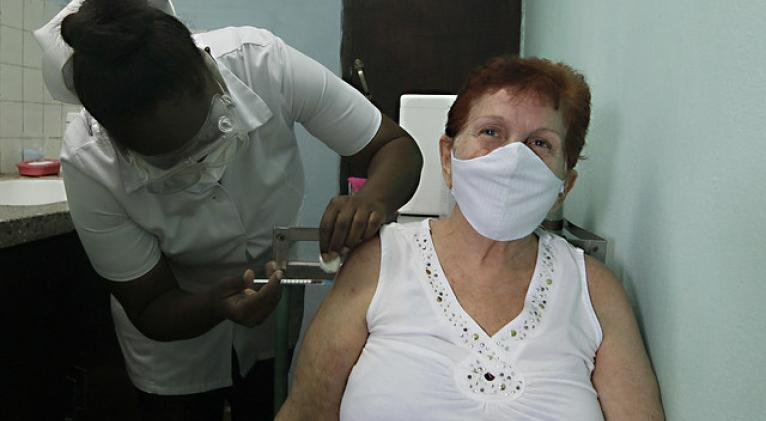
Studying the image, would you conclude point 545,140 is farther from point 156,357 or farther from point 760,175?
point 156,357

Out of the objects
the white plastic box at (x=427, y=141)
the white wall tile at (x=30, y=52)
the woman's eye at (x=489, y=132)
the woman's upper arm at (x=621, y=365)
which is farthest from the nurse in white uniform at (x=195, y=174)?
the white wall tile at (x=30, y=52)

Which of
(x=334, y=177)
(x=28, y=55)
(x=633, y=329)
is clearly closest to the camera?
(x=633, y=329)

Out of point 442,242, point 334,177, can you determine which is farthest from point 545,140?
point 334,177

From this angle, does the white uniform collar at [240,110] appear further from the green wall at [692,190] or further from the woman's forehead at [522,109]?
the green wall at [692,190]

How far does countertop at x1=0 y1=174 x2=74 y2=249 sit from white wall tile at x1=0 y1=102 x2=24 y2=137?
2.52 ft

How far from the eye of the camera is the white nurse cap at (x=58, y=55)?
3.36 feet

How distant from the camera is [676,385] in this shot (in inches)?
36.3

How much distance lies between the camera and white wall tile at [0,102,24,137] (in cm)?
223

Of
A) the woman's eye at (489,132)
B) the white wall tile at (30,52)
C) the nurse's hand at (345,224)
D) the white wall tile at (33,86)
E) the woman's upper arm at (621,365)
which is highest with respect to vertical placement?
the white wall tile at (30,52)

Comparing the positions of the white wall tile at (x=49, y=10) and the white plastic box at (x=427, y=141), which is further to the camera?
the white wall tile at (x=49, y=10)

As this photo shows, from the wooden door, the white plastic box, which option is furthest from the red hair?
the wooden door

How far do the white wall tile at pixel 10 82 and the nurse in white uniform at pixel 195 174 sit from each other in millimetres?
1252

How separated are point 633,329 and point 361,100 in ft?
2.42

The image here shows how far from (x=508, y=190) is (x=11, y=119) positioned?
2073 mm
